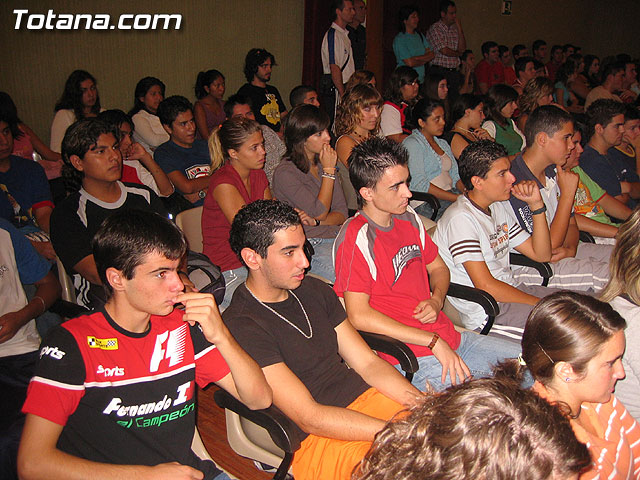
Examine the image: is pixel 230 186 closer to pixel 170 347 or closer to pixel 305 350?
pixel 305 350

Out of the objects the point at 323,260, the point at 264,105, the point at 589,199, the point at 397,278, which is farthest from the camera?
the point at 264,105

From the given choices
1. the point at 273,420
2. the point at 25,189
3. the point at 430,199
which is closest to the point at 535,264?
the point at 430,199

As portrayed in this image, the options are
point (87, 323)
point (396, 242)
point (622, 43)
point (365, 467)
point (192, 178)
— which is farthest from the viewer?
point (622, 43)

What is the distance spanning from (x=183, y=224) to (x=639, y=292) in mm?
2187

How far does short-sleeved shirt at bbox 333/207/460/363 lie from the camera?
84.4 inches

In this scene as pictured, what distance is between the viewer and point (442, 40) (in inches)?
311

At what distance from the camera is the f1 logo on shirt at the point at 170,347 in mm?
1472

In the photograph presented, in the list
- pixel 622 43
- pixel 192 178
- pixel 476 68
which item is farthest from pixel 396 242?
pixel 622 43

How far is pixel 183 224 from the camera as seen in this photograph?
9.63 ft

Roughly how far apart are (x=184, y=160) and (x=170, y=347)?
274 cm

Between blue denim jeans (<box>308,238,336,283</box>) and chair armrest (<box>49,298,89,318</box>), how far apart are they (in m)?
1.26

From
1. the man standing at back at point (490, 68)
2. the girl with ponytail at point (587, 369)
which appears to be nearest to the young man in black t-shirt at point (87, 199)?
the girl with ponytail at point (587, 369)

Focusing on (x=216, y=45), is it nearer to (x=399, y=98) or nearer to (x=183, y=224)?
(x=399, y=98)

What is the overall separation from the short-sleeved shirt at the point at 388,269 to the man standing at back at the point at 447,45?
6.26 metres
